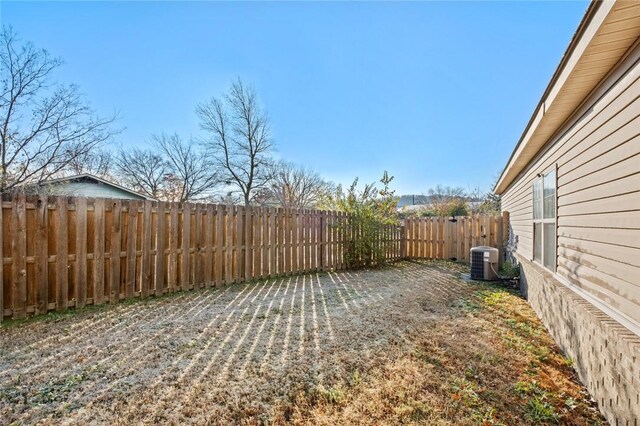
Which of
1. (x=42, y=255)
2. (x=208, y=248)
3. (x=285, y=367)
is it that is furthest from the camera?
(x=208, y=248)

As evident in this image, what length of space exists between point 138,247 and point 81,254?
0.78 metres

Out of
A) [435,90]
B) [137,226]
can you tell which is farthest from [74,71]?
[435,90]

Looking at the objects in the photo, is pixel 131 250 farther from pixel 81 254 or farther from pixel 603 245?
pixel 603 245

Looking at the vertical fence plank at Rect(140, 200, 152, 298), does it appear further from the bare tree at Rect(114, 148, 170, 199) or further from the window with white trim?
the bare tree at Rect(114, 148, 170, 199)

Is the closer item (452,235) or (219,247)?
(219,247)

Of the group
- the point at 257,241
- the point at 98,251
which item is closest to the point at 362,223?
the point at 257,241

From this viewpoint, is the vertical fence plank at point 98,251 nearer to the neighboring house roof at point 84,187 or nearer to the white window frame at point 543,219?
the neighboring house roof at point 84,187

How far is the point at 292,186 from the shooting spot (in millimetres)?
25297

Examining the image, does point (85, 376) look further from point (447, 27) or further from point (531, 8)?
point (447, 27)

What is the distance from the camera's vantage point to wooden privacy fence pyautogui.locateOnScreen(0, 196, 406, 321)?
3.75 meters

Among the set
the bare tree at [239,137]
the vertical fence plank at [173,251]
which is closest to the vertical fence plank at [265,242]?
the vertical fence plank at [173,251]

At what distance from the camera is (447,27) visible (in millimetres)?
7195

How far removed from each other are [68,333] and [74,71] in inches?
359

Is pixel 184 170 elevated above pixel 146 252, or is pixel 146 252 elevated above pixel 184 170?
pixel 184 170
